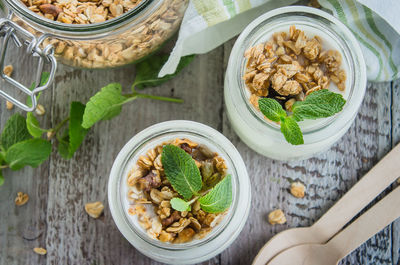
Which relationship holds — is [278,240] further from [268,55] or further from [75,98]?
[75,98]

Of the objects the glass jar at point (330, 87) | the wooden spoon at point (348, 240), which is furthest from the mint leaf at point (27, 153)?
the wooden spoon at point (348, 240)

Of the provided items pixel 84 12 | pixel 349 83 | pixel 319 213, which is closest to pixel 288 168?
pixel 319 213

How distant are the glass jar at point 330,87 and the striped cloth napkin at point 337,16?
0.20 ft

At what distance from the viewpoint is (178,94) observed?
96cm

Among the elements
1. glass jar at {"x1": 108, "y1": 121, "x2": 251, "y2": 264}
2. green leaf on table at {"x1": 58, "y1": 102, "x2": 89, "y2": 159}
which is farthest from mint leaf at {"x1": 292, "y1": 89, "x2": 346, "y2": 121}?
green leaf on table at {"x1": 58, "y1": 102, "x2": 89, "y2": 159}

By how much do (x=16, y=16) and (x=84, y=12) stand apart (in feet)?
0.34

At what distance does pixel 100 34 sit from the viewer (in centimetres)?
73

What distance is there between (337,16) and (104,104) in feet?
1.46

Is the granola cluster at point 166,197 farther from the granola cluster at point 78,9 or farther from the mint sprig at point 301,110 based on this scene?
the granola cluster at point 78,9

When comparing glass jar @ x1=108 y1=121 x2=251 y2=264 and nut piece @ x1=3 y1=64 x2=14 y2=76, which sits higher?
nut piece @ x1=3 y1=64 x2=14 y2=76

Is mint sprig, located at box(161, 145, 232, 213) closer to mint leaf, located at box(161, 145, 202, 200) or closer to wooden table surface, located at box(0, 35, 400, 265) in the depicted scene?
mint leaf, located at box(161, 145, 202, 200)

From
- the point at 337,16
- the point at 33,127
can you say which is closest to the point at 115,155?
the point at 33,127

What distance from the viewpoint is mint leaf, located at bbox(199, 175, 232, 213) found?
73 cm

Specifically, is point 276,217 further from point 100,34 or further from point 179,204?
point 100,34
